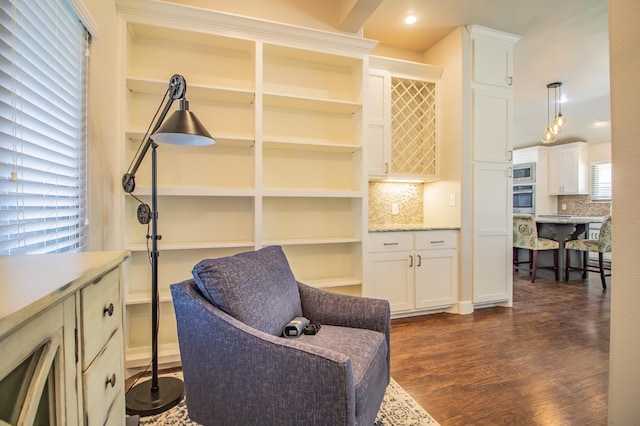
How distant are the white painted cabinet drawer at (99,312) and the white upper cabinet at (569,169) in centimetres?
806

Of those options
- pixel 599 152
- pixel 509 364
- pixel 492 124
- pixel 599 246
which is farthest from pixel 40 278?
pixel 599 152

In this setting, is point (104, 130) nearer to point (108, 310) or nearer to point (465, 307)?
point (108, 310)

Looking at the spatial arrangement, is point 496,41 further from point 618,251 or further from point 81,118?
point 81,118

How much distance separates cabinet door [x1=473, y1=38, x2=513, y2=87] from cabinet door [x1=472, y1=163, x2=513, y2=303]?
0.89m

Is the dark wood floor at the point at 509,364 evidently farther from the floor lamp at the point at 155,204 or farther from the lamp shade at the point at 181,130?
→ the lamp shade at the point at 181,130

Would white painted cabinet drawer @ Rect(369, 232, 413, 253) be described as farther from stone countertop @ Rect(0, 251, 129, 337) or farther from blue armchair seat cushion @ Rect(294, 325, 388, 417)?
stone countertop @ Rect(0, 251, 129, 337)

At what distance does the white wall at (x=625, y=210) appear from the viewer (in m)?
0.97

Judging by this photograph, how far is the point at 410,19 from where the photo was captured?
2.92 meters

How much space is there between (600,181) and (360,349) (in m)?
7.65

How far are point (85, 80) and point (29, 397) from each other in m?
1.69

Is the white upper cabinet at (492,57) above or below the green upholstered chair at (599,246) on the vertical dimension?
above

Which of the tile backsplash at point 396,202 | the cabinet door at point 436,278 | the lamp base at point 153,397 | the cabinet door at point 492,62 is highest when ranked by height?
the cabinet door at point 492,62

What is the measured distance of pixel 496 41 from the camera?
125 inches

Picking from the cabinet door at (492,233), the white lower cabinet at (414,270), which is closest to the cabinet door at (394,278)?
the white lower cabinet at (414,270)
